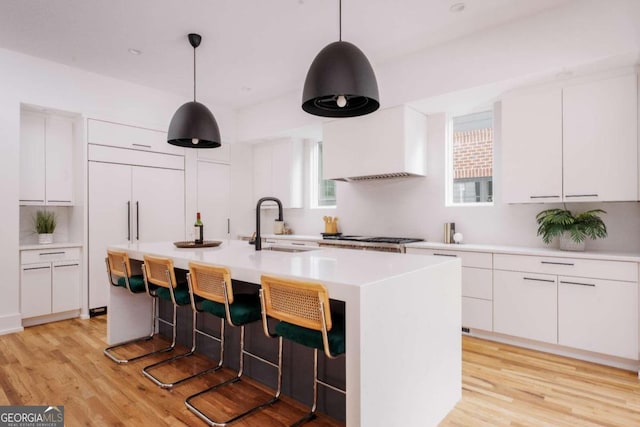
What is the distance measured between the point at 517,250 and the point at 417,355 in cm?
198

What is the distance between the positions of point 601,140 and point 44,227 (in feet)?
18.7

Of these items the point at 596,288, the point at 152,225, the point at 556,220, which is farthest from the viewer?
the point at 152,225

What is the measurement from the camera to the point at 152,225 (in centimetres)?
496

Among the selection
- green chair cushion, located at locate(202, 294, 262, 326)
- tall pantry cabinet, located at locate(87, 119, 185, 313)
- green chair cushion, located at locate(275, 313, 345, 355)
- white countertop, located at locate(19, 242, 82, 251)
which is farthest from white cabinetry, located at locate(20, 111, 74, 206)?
green chair cushion, located at locate(275, 313, 345, 355)

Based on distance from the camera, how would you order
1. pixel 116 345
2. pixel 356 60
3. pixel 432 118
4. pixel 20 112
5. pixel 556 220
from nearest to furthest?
1. pixel 356 60
2. pixel 556 220
3. pixel 116 345
4. pixel 20 112
5. pixel 432 118

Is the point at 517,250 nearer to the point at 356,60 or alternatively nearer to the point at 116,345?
the point at 356,60

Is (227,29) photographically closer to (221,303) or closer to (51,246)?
(221,303)

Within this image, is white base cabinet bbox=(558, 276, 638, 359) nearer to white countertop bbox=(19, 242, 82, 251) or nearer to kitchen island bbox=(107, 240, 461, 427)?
kitchen island bbox=(107, 240, 461, 427)

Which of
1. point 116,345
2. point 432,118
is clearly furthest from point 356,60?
point 116,345

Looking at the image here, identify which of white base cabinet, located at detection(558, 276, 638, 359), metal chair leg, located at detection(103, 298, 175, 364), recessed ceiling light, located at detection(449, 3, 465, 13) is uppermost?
recessed ceiling light, located at detection(449, 3, 465, 13)

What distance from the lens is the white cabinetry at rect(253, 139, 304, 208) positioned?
572 cm

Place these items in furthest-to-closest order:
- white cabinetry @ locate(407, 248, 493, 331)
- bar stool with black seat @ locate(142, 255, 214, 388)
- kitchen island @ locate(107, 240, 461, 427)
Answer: white cabinetry @ locate(407, 248, 493, 331) < bar stool with black seat @ locate(142, 255, 214, 388) < kitchen island @ locate(107, 240, 461, 427)

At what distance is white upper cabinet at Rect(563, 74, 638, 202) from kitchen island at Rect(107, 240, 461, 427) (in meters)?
1.69

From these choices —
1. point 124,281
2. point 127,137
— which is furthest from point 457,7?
point 127,137
